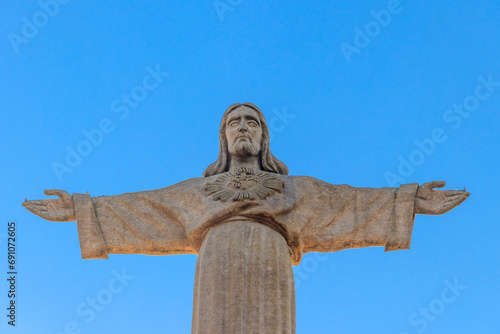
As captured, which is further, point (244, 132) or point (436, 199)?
point (244, 132)

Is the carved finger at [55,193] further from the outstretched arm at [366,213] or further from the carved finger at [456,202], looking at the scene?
the carved finger at [456,202]

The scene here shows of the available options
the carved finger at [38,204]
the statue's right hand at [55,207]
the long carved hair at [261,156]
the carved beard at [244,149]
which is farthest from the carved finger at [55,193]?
the carved beard at [244,149]

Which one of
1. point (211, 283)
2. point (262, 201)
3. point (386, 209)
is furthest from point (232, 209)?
point (386, 209)

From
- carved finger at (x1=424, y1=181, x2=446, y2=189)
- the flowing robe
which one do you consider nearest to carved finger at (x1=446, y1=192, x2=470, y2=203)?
carved finger at (x1=424, y1=181, x2=446, y2=189)

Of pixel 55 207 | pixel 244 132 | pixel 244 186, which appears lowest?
pixel 55 207

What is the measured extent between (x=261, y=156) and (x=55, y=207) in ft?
10.8

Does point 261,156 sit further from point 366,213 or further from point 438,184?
point 438,184

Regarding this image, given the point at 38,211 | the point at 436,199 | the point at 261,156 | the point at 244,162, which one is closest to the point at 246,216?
the point at 244,162

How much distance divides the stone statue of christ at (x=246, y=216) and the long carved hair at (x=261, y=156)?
0.06 feet

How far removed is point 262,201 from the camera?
13023 millimetres

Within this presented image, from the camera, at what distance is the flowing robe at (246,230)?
12.0 meters

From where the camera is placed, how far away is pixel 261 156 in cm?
1434

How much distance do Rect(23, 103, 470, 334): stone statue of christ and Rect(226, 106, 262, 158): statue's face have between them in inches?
0.7

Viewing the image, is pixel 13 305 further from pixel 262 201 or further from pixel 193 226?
pixel 262 201
